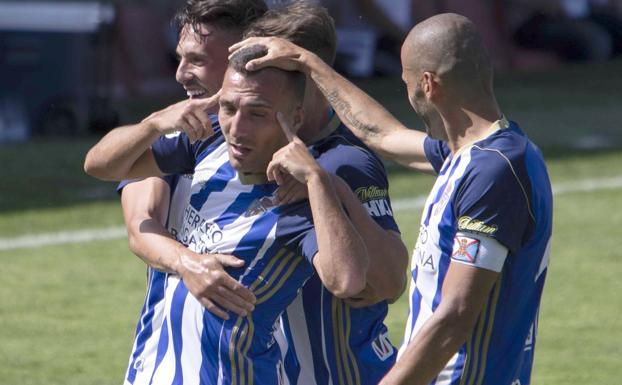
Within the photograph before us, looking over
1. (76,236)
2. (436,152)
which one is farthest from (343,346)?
(76,236)

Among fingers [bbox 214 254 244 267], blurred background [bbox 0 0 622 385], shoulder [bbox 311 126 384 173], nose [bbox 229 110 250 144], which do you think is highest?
nose [bbox 229 110 250 144]

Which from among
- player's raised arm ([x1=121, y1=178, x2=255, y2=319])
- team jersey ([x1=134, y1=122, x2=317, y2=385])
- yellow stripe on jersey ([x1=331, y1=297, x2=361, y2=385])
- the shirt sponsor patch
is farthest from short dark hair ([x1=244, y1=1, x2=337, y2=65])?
the shirt sponsor patch

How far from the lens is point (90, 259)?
10883 millimetres

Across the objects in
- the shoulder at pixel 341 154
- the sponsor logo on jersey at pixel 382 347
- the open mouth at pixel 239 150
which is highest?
the open mouth at pixel 239 150

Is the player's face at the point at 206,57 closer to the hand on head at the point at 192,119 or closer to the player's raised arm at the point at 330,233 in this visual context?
the hand on head at the point at 192,119

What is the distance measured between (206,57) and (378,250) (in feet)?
3.11

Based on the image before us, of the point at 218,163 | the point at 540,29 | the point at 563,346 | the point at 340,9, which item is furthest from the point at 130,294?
the point at 540,29

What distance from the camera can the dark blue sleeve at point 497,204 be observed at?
12.2ft

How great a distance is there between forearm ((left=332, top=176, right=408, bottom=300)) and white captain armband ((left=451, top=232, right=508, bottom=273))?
392mm

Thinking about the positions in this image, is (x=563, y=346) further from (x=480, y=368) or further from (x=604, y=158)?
(x=604, y=158)

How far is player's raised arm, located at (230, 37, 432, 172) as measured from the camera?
163 inches

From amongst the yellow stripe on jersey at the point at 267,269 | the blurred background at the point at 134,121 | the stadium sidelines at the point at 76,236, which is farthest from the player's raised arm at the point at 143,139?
the stadium sidelines at the point at 76,236

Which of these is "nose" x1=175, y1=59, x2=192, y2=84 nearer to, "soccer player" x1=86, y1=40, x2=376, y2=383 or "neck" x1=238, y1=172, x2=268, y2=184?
"soccer player" x1=86, y1=40, x2=376, y2=383

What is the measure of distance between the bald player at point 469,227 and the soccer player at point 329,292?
0.60 ft
